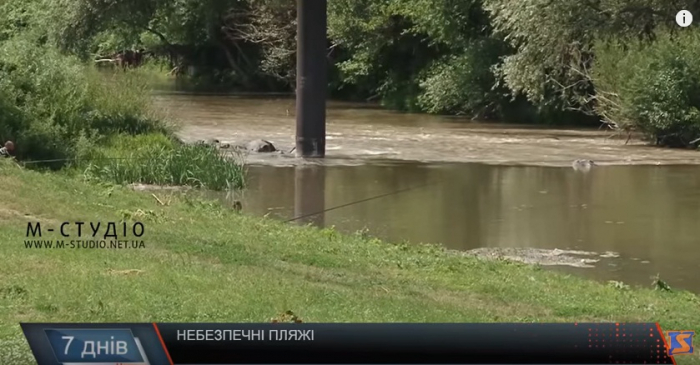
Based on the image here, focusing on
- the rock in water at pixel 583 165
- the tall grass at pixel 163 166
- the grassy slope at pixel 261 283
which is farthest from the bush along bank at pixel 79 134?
the rock in water at pixel 583 165

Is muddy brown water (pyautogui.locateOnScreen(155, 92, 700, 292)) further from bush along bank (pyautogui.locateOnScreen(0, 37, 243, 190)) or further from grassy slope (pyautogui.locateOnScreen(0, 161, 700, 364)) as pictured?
grassy slope (pyautogui.locateOnScreen(0, 161, 700, 364))

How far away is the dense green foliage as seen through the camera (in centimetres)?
2705

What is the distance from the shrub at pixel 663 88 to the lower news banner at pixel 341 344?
25466 millimetres

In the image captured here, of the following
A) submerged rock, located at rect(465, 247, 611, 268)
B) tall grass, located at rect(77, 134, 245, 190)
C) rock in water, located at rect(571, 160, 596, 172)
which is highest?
tall grass, located at rect(77, 134, 245, 190)

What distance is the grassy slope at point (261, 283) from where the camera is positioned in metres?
9.31

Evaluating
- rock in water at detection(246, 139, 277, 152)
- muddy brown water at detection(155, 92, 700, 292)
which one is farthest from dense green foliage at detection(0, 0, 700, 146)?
rock in water at detection(246, 139, 277, 152)

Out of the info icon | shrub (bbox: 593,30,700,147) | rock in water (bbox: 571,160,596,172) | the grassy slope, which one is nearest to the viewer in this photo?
the grassy slope

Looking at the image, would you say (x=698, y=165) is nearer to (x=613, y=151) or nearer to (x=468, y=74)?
(x=613, y=151)

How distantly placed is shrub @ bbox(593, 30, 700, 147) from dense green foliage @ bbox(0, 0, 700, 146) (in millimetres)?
37

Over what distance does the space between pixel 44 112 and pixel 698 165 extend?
1527 cm

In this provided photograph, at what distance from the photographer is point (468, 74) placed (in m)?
43.5

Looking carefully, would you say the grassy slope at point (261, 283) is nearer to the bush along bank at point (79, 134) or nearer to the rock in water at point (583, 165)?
the bush along bank at point (79, 134)

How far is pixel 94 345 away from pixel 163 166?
14.4 metres

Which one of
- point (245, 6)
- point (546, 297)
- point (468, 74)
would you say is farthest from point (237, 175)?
point (245, 6)
